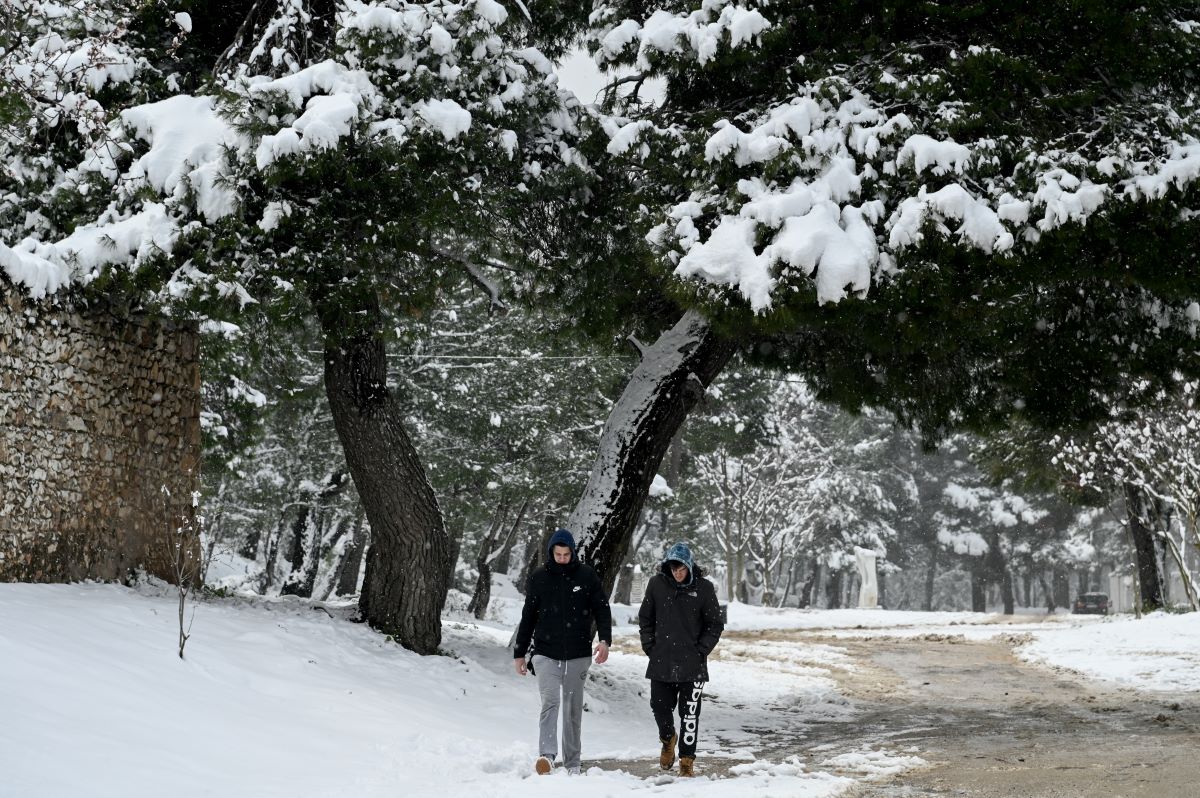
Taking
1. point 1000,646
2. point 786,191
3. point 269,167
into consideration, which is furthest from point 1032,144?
point 1000,646

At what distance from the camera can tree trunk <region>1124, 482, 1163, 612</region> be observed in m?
23.5

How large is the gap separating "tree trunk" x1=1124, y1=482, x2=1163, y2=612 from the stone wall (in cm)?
2091

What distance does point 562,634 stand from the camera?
21.6ft

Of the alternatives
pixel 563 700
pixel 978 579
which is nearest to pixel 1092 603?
pixel 978 579

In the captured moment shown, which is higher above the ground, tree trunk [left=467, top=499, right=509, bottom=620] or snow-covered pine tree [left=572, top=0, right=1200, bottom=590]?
snow-covered pine tree [left=572, top=0, right=1200, bottom=590]

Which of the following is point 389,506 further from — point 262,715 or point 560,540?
point 560,540

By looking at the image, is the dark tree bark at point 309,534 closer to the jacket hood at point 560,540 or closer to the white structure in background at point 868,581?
the jacket hood at point 560,540

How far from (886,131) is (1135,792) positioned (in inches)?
176

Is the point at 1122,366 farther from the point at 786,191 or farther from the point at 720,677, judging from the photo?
the point at 720,677

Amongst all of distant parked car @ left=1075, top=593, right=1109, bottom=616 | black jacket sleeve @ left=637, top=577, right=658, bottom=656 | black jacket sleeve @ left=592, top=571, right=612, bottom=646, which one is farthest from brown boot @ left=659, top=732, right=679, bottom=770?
distant parked car @ left=1075, top=593, right=1109, bottom=616

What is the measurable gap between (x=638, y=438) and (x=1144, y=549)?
62.7 feet

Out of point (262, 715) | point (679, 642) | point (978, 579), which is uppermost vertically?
point (679, 642)

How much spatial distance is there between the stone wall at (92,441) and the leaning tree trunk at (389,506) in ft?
5.30

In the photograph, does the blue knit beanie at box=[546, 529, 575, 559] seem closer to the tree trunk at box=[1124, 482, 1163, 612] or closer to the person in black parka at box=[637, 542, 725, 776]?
the person in black parka at box=[637, 542, 725, 776]
